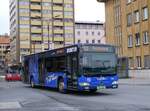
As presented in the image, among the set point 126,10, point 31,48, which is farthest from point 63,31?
point 126,10

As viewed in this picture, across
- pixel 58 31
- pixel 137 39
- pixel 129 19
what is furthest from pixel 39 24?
pixel 137 39

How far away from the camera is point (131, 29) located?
57469 mm

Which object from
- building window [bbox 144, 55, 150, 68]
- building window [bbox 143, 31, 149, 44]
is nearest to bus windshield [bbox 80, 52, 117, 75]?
building window [bbox 144, 55, 150, 68]

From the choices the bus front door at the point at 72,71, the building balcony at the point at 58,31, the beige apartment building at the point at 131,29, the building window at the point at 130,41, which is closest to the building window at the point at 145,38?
the beige apartment building at the point at 131,29

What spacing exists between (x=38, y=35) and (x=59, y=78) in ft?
357

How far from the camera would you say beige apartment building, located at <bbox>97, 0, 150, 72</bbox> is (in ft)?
175

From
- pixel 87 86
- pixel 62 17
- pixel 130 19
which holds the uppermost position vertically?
pixel 62 17

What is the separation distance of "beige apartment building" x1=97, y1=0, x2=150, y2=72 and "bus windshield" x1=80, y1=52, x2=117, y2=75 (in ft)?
94.1

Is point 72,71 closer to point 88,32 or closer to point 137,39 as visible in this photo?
point 137,39

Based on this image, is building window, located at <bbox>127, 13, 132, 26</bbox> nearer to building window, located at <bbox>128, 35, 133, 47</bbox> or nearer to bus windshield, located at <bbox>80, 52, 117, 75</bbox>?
building window, located at <bbox>128, 35, 133, 47</bbox>

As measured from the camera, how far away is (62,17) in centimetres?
13812

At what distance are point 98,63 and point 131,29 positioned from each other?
114 feet

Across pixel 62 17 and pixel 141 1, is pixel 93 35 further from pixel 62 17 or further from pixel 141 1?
pixel 141 1

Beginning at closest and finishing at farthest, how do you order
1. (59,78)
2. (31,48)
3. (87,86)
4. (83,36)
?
(87,86)
(59,78)
(31,48)
(83,36)
